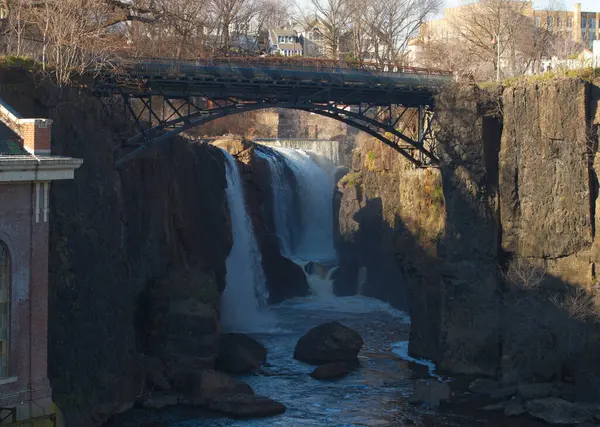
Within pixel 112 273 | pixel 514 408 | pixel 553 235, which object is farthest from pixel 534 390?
pixel 112 273

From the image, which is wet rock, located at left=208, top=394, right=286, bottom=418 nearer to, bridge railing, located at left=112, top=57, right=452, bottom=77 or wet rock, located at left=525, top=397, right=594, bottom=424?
wet rock, located at left=525, top=397, right=594, bottom=424

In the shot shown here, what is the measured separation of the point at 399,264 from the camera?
4712 centimetres

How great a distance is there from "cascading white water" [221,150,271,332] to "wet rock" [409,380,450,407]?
44.6 feet

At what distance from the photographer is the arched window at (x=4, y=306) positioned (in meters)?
24.0

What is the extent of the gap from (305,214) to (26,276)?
42.8 m

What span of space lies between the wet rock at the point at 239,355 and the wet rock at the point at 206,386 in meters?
3.48

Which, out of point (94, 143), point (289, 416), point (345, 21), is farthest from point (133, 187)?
point (345, 21)

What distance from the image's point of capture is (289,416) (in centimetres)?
3484

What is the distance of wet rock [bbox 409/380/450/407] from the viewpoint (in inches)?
1441

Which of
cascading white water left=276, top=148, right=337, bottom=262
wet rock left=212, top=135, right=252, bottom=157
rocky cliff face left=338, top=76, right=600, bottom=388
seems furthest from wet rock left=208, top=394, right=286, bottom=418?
cascading white water left=276, top=148, right=337, bottom=262

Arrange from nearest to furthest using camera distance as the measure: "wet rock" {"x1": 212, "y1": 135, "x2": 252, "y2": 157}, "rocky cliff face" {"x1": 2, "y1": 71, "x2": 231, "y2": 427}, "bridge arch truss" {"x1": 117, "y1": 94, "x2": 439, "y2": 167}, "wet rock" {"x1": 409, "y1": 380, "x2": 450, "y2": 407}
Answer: "rocky cliff face" {"x1": 2, "y1": 71, "x2": 231, "y2": 427} < "wet rock" {"x1": 409, "y1": 380, "x2": 450, "y2": 407} < "bridge arch truss" {"x1": 117, "y1": 94, "x2": 439, "y2": 167} < "wet rock" {"x1": 212, "y1": 135, "x2": 252, "y2": 157}

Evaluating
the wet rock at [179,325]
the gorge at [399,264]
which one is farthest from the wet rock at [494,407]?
the wet rock at [179,325]

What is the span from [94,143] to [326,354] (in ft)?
45.2

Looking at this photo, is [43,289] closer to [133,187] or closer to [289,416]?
[289,416]
